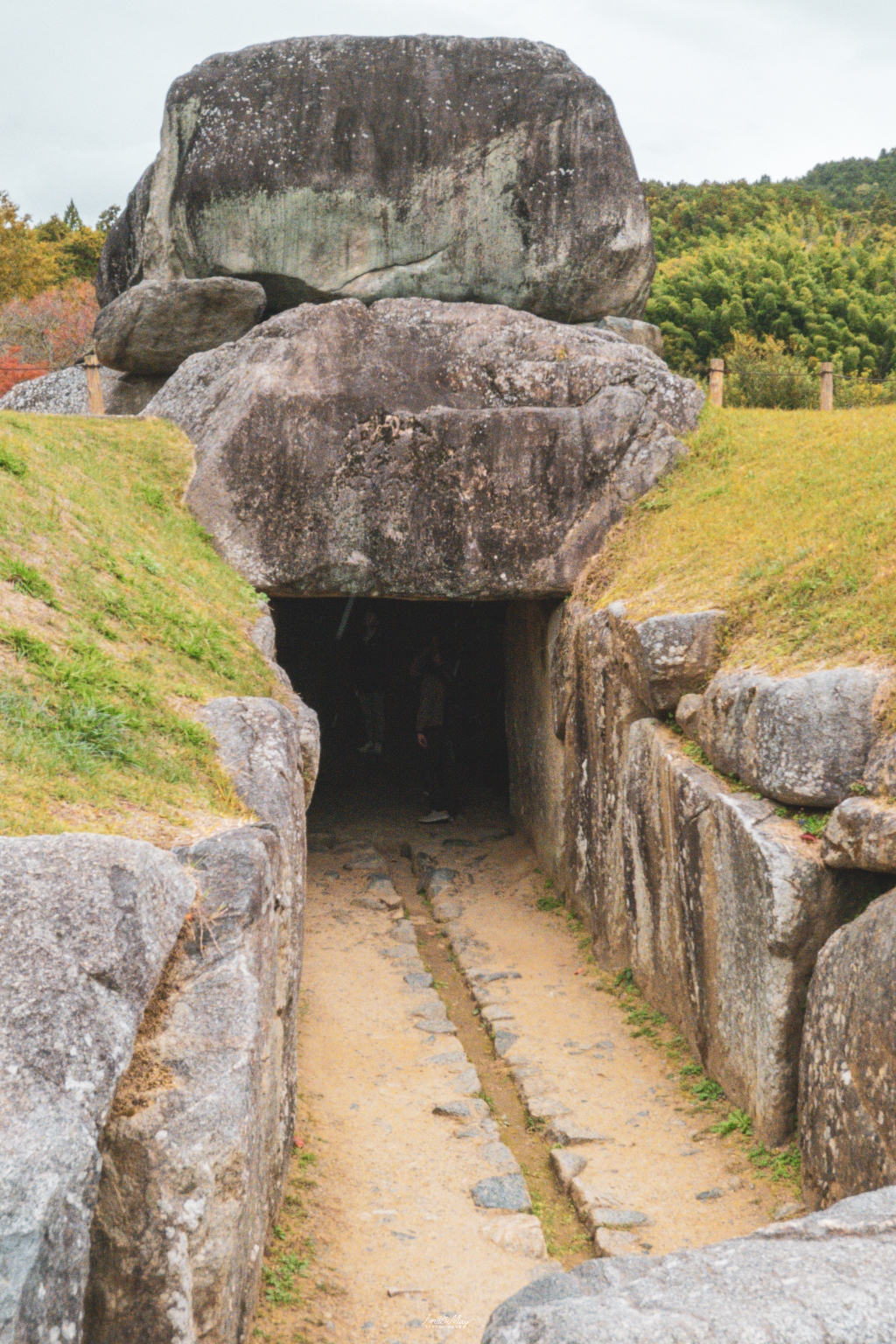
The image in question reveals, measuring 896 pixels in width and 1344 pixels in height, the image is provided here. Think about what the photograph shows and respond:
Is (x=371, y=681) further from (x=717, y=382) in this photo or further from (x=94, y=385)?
(x=717, y=382)

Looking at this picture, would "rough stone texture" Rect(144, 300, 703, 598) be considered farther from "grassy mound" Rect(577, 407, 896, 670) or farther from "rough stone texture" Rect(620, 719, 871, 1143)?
"rough stone texture" Rect(620, 719, 871, 1143)

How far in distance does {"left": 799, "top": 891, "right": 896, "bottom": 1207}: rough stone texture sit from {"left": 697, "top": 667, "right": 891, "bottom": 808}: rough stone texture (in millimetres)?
930

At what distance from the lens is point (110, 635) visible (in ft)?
24.7

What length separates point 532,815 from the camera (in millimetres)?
12625

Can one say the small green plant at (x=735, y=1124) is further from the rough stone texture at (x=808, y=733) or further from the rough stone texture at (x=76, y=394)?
the rough stone texture at (x=76, y=394)

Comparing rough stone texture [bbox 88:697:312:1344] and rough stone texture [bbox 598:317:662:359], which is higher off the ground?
rough stone texture [bbox 598:317:662:359]

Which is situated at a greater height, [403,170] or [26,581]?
[403,170]

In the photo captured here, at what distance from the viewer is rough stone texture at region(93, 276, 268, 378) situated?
13.0 metres

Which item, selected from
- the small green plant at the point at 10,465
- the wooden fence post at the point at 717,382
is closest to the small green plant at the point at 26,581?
the small green plant at the point at 10,465

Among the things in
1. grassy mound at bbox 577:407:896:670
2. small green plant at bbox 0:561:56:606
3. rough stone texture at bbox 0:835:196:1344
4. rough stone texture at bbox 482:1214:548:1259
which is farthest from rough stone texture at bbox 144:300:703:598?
rough stone texture at bbox 0:835:196:1344

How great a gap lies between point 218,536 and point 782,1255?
8895 mm

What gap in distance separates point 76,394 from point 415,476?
5.89 m

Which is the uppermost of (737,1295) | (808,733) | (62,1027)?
(808,733)

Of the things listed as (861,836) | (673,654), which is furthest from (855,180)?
(861,836)
